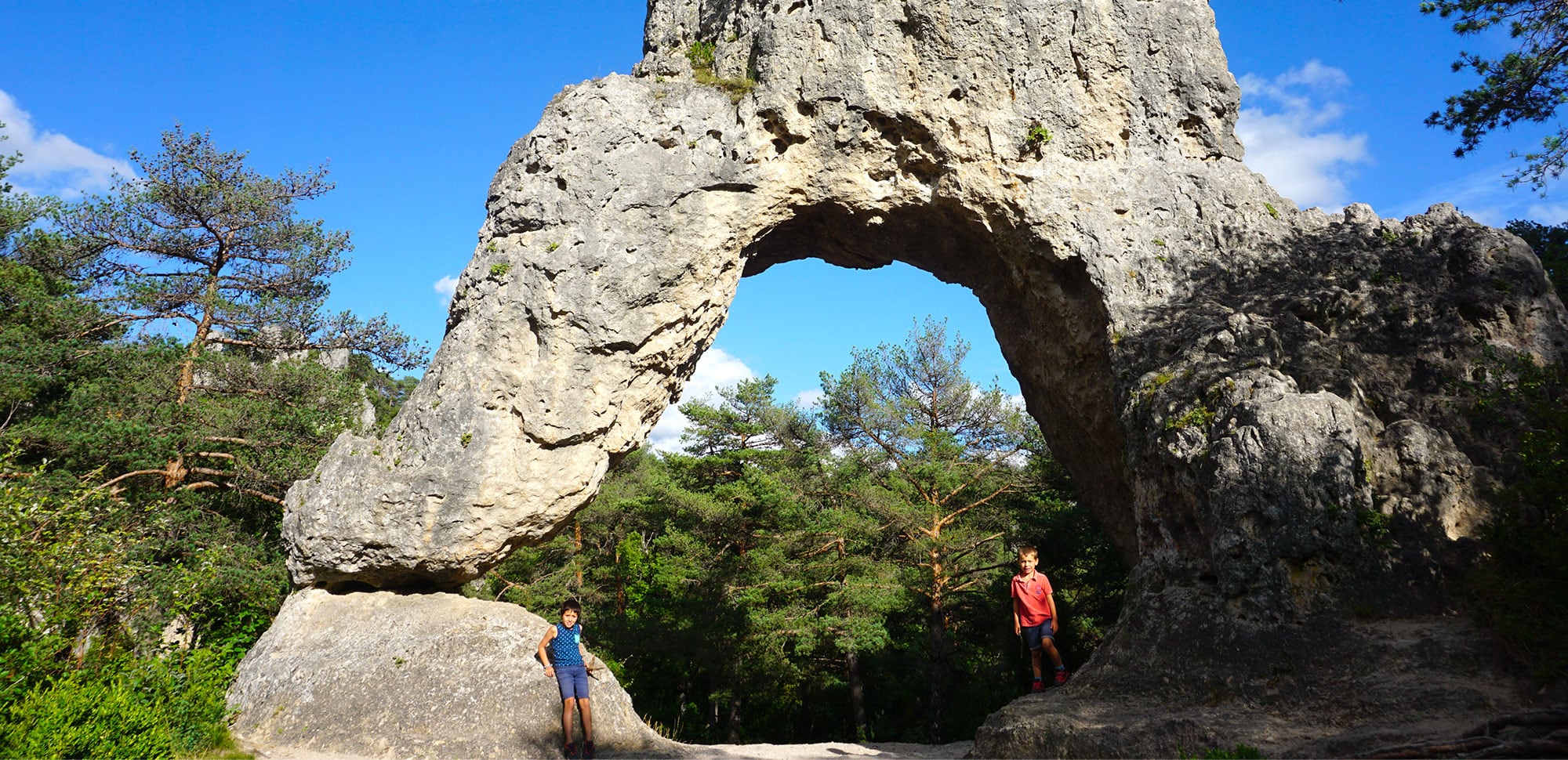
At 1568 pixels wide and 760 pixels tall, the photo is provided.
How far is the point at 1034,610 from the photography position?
833 centimetres

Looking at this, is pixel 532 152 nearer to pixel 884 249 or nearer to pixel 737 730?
pixel 884 249

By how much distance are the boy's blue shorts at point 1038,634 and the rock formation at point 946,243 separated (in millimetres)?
799

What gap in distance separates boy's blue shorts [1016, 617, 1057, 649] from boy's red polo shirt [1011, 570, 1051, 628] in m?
0.03

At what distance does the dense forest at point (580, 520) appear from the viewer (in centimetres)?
704

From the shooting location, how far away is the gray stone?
8.50 meters

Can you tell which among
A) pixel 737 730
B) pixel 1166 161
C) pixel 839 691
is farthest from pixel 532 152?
pixel 839 691

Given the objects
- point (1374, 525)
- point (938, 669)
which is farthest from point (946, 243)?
point (938, 669)

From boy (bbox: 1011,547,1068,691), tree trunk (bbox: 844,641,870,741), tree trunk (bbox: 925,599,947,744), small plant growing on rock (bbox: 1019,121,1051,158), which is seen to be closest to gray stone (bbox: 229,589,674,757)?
boy (bbox: 1011,547,1068,691)

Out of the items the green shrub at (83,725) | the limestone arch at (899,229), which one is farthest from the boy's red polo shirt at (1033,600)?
the green shrub at (83,725)

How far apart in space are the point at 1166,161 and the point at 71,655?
12.3 m

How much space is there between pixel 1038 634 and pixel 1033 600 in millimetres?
311

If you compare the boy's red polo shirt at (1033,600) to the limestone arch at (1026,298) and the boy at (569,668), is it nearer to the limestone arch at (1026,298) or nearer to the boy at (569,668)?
the limestone arch at (1026,298)

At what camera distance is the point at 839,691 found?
22297 millimetres

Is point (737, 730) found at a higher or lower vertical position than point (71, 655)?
lower
